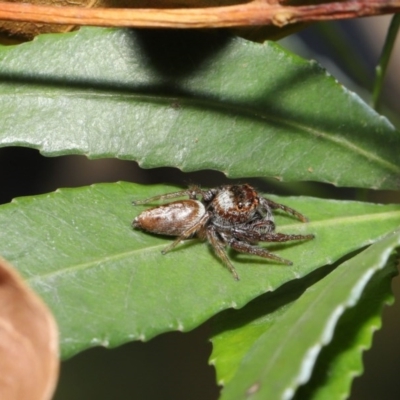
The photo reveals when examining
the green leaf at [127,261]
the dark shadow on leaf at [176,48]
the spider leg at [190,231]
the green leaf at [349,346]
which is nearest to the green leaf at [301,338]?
the green leaf at [349,346]

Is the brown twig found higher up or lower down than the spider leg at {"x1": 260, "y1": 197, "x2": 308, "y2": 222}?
higher up

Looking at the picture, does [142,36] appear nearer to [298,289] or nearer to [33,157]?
[298,289]

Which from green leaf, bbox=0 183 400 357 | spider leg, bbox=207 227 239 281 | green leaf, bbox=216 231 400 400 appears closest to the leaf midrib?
green leaf, bbox=0 183 400 357

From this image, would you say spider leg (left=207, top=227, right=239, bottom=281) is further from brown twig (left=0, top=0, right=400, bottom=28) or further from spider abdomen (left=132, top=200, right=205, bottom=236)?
brown twig (left=0, top=0, right=400, bottom=28)

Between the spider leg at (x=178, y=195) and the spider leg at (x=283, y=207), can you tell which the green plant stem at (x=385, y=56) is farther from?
the spider leg at (x=178, y=195)

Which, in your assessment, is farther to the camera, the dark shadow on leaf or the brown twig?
the dark shadow on leaf

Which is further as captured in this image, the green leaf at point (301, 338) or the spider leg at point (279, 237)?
the spider leg at point (279, 237)

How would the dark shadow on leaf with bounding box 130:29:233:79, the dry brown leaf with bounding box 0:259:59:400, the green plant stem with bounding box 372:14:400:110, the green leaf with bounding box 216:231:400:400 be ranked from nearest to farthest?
the dry brown leaf with bounding box 0:259:59:400 < the green leaf with bounding box 216:231:400:400 < the dark shadow on leaf with bounding box 130:29:233:79 < the green plant stem with bounding box 372:14:400:110
